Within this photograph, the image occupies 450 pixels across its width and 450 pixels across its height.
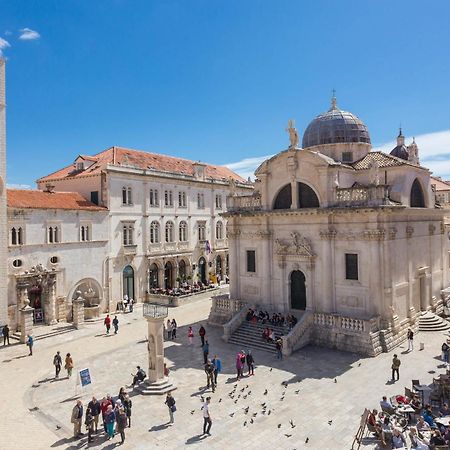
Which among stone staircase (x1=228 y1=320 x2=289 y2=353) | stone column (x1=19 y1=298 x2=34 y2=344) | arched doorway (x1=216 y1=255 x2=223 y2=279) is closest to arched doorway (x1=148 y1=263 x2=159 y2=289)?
arched doorway (x1=216 y1=255 x2=223 y2=279)

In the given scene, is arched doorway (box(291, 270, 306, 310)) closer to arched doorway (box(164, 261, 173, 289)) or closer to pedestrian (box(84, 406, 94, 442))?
pedestrian (box(84, 406, 94, 442))

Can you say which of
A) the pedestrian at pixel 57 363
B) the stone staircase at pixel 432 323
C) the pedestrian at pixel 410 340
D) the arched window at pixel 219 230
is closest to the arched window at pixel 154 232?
the arched window at pixel 219 230

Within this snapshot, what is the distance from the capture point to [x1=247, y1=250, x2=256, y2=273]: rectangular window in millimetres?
30984

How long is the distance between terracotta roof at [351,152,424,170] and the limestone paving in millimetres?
11732

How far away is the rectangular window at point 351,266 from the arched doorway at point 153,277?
23.0 m

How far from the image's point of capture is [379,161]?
97.3ft

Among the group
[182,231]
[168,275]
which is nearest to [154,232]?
[182,231]

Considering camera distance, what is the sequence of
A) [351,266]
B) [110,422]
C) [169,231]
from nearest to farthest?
1. [110,422]
2. [351,266]
3. [169,231]

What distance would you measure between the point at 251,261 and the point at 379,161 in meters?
12.0

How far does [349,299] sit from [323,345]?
3.41m

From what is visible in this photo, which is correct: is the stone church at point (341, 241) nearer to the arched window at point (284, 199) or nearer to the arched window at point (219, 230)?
the arched window at point (284, 199)

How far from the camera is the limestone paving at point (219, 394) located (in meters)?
15.5

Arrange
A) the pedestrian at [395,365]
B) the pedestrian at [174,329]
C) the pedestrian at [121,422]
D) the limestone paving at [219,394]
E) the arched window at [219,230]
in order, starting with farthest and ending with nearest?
the arched window at [219,230], the pedestrian at [174,329], the pedestrian at [395,365], the limestone paving at [219,394], the pedestrian at [121,422]

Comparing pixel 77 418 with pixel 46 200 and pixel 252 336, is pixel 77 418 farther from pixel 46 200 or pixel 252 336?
pixel 46 200
